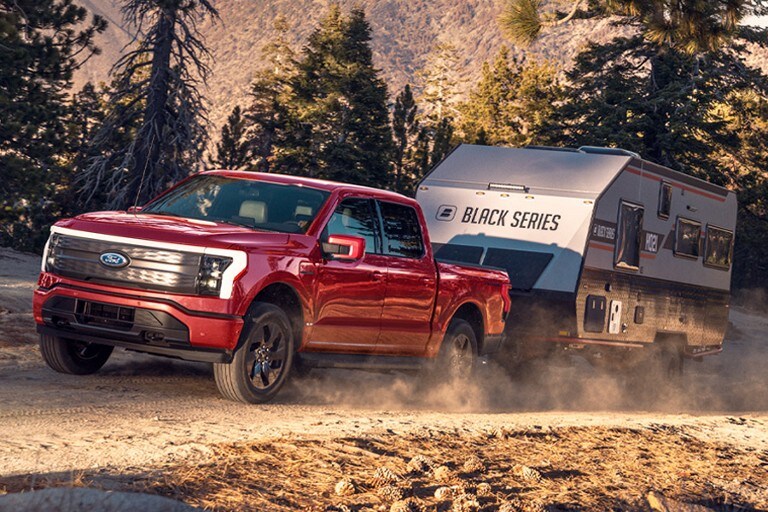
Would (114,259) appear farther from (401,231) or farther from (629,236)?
(629,236)

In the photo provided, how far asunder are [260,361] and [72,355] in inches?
77.6

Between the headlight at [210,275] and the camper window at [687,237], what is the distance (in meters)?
10.1

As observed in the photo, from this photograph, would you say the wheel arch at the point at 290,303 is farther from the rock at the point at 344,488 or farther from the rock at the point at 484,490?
the rock at the point at 344,488

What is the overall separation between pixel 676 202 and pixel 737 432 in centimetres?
604

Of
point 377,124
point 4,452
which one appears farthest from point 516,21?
point 377,124

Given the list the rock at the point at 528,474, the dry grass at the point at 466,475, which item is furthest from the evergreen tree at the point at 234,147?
the rock at the point at 528,474

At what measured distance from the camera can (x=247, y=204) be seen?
33.1 feet

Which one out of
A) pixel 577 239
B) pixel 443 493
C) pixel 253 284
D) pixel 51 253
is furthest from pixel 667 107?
pixel 443 493

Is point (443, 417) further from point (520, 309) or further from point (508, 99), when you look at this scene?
point (508, 99)

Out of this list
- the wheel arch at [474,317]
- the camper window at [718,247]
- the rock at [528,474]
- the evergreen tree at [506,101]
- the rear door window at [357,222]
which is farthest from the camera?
the evergreen tree at [506,101]

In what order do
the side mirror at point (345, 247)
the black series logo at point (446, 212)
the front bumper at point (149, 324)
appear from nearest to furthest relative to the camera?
the front bumper at point (149, 324)
the side mirror at point (345, 247)
the black series logo at point (446, 212)

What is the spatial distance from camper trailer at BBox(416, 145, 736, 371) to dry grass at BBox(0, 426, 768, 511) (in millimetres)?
4613

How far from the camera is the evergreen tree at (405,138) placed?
43.9 meters

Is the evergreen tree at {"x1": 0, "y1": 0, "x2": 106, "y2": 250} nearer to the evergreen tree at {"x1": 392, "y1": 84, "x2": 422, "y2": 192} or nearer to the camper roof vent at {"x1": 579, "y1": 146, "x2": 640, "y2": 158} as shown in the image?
the camper roof vent at {"x1": 579, "y1": 146, "x2": 640, "y2": 158}
